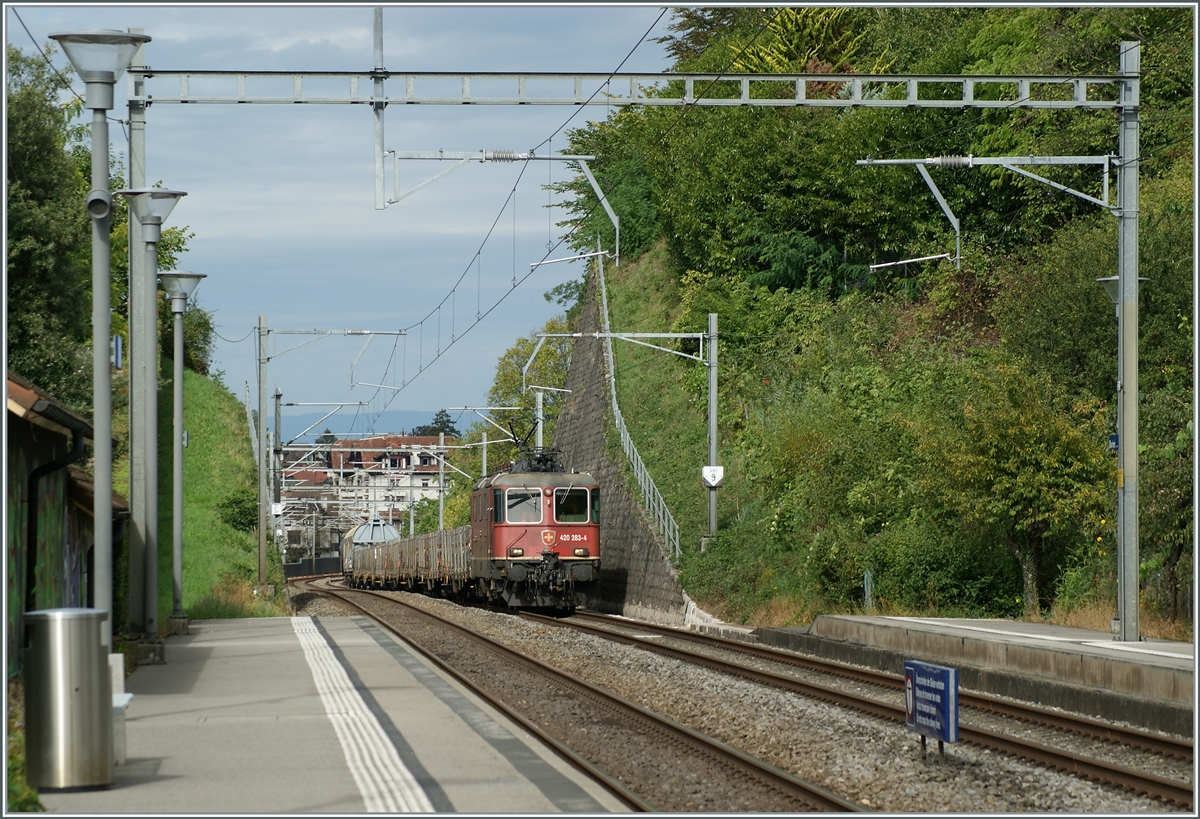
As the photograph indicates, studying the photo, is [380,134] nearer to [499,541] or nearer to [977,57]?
[499,541]

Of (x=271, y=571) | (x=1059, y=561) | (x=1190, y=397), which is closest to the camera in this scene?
(x=1190, y=397)

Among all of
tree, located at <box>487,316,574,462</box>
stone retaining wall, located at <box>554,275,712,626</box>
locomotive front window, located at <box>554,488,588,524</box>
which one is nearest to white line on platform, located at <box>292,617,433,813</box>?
locomotive front window, located at <box>554,488,588,524</box>

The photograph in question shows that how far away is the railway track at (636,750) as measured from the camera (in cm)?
989

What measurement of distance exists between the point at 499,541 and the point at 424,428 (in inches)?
5821

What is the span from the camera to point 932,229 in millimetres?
39812

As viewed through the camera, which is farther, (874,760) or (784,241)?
(784,241)

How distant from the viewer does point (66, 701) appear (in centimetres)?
884

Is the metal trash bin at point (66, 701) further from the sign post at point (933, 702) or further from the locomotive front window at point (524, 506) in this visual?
the locomotive front window at point (524, 506)

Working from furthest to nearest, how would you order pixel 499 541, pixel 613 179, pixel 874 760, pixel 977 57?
pixel 613 179
pixel 977 57
pixel 499 541
pixel 874 760

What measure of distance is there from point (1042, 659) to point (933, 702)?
5.57 metres

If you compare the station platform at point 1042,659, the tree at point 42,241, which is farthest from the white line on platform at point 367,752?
the tree at point 42,241

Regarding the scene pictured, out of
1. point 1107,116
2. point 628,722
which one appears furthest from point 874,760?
point 1107,116

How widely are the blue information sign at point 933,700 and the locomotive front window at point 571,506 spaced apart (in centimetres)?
2126

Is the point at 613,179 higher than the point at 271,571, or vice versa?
the point at 613,179
